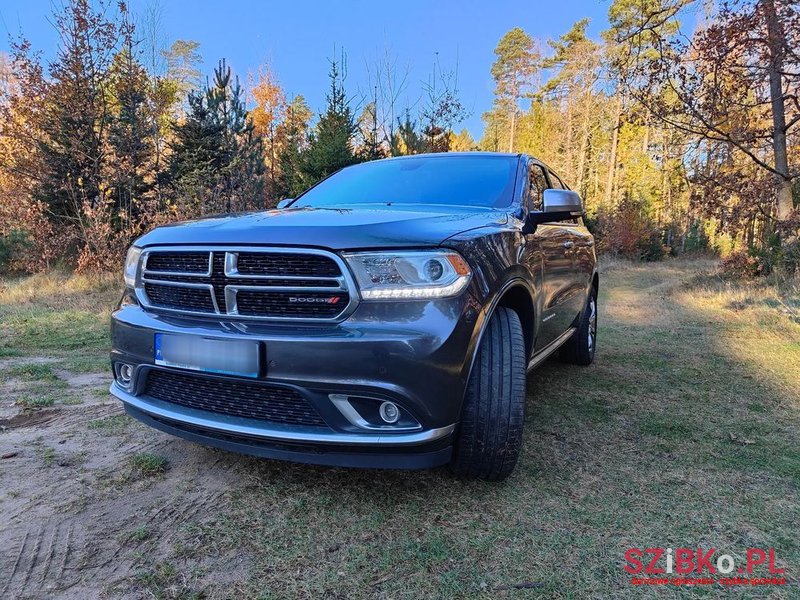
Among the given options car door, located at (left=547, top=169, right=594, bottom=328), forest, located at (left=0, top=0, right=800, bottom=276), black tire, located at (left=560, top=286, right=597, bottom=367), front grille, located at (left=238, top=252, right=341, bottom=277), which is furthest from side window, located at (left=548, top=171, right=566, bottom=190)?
forest, located at (left=0, top=0, right=800, bottom=276)

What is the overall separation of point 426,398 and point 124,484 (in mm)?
1432

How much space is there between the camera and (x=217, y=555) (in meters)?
1.73

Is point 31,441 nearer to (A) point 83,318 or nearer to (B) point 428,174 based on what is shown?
(B) point 428,174

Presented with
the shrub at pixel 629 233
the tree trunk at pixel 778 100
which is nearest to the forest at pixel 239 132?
the tree trunk at pixel 778 100

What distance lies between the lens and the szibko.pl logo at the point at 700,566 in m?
1.66

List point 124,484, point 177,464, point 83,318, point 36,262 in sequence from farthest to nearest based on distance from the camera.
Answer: point 36,262, point 83,318, point 177,464, point 124,484

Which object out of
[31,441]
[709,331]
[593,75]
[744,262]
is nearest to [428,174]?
[31,441]

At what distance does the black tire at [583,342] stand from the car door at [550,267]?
628mm

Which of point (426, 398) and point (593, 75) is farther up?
point (593, 75)

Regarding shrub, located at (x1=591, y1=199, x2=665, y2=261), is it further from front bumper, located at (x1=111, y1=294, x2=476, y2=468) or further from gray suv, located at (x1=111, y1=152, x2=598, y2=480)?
front bumper, located at (x1=111, y1=294, x2=476, y2=468)

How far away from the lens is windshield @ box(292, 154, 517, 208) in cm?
289

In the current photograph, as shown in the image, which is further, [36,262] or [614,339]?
[36,262]

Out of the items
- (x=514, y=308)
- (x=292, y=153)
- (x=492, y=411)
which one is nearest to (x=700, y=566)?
(x=492, y=411)

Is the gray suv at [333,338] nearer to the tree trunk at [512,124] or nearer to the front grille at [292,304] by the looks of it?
the front grille at [292,304]
